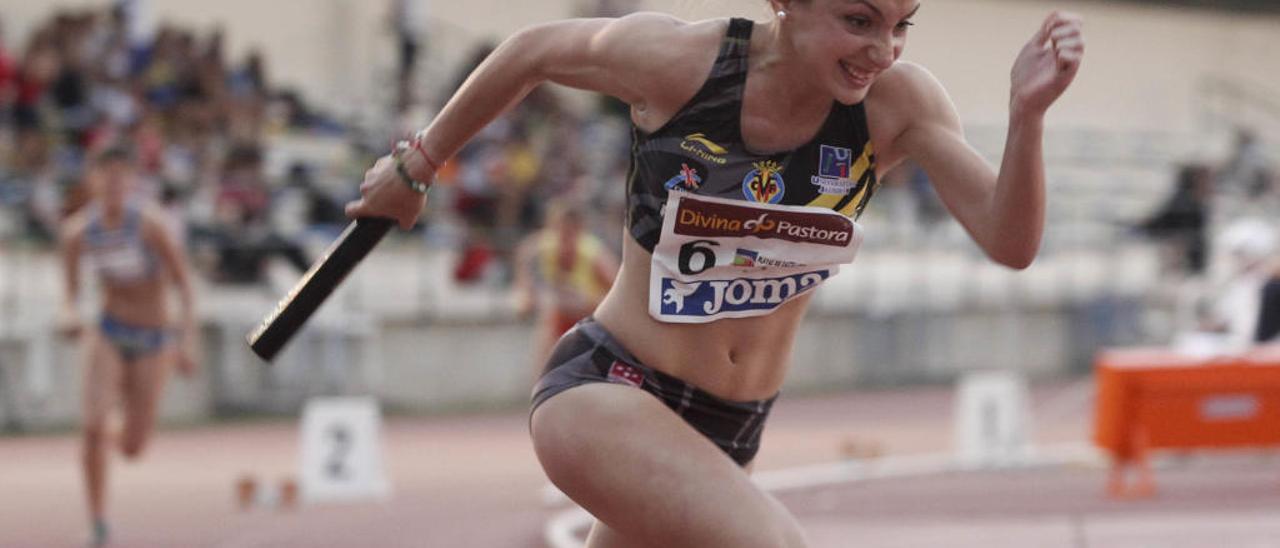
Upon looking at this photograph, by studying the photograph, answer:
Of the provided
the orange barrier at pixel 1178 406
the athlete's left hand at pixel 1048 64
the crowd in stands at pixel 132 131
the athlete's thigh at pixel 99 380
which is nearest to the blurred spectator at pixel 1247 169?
the orange barrier at pixel 1178 406

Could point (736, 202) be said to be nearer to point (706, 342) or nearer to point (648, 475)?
point (706, 342)

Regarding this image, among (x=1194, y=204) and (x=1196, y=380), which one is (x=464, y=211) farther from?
(x=1194, y=204)

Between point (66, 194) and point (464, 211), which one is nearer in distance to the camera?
point (66, 194)

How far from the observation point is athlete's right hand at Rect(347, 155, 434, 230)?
415 cm

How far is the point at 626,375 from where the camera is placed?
4.11 m

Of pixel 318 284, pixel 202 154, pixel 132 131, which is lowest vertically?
pixel 202 154

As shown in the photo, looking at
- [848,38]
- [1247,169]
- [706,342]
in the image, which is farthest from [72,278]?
[1247,169]

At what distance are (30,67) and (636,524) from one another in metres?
13.1

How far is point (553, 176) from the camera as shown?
18516 mm

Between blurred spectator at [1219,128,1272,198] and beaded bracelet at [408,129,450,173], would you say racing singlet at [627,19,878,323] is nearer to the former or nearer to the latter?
beaded bracelet at [408,129,450,173]

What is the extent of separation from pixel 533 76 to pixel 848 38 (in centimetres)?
74

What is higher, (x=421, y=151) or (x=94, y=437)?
(x=421, y=151)

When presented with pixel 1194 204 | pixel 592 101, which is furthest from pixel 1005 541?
pixel 1194 204

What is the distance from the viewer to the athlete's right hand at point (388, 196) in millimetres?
4152
